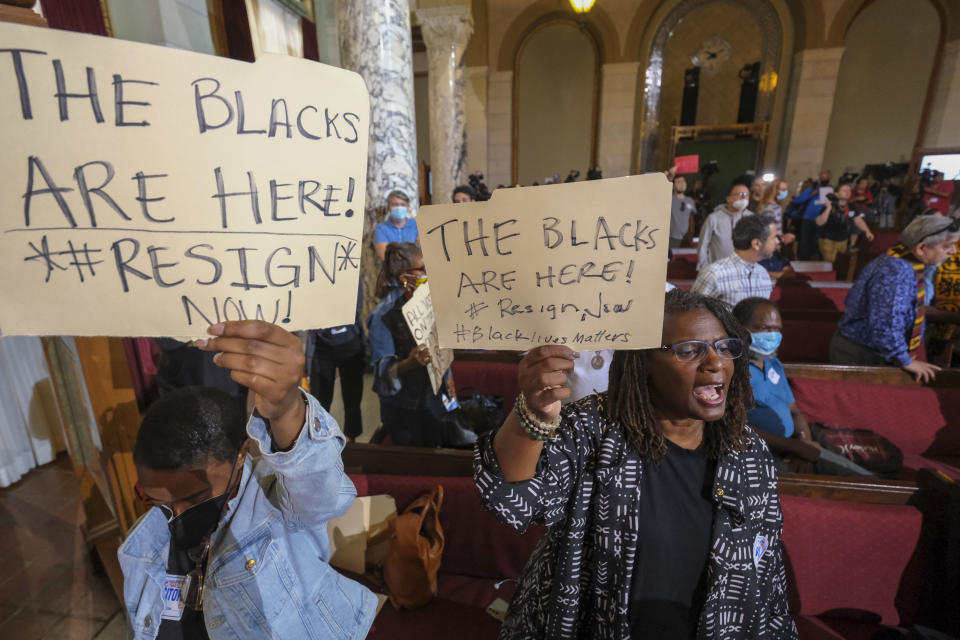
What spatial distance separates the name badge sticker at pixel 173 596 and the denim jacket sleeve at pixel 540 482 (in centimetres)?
77

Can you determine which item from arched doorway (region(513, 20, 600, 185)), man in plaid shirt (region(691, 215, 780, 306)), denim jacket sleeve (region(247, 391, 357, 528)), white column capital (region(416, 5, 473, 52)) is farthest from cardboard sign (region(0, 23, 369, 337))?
arched doorway (region(513, 20, 600, 185))

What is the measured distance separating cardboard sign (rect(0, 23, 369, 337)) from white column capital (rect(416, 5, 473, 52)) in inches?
333

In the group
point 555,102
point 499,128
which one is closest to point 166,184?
point 499,128

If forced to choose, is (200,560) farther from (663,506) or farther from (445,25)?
(445,25)

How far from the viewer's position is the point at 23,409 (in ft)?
10.5

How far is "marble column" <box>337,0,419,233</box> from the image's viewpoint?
3.50m

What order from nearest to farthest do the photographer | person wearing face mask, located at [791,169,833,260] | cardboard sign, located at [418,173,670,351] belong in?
cardboard sign, located at [418,173,670,351] → the photographer → person wearing face mask, located at [791,169,833,260]

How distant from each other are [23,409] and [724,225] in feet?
20.3

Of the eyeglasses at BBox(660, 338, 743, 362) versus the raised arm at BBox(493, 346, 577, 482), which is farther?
the eyeglasses at BBox(660, 338, 743, 362)

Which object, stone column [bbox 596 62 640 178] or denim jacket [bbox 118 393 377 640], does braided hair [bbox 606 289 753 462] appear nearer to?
denim jacket [bbox 118 393 377 640]

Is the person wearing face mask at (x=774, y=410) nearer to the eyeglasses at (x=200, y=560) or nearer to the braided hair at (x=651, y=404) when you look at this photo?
the braided hair at (x=651, y=404)

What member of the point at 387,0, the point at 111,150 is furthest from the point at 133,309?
the point at 387,0

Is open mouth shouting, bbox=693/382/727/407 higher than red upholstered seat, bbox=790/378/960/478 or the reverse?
higher

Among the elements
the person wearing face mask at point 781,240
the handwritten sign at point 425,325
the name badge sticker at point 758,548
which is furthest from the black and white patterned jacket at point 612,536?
the person wearing face mask at point 781,240
